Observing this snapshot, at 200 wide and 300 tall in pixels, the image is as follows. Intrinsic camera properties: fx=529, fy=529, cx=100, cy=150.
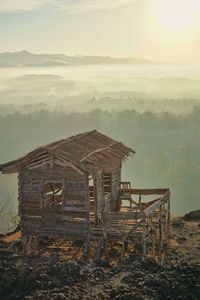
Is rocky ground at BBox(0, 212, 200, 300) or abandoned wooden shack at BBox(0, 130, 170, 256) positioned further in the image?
abandoned wooden shack at BBox(0, 130, 170, 256)

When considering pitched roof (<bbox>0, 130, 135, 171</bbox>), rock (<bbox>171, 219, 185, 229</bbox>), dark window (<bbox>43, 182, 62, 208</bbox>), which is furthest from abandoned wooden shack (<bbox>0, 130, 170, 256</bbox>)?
rock (<bbox>171, 219, 185, 229</bbox>)

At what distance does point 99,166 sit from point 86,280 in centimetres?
696

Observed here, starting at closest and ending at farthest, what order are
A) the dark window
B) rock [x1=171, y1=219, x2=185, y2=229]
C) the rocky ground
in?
the rocky ground < the dark window < rock [x1=171, y1=219, x2=185, y2=229]

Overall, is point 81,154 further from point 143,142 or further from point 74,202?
point 143,142

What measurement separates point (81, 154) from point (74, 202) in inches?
99.4

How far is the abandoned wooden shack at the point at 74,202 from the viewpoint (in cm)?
2678

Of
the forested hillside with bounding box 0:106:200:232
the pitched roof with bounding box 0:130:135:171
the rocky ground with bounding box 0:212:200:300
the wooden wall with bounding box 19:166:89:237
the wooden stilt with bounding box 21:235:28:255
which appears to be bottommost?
the rocky ground with bounding box 0:212:200:300

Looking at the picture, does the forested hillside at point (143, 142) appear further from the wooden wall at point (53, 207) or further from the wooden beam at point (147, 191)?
the wooden wall at point (53, 207)

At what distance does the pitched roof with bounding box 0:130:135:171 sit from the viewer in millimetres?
26844

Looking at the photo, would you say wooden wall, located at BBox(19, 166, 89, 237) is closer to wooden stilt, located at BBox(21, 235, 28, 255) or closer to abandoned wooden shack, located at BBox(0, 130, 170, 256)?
abandoned wooden shack, located at BBox(0, 130, 170, 256)

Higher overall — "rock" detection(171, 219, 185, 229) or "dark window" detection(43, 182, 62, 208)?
"dark window" detection(43, 182, 62, 208)

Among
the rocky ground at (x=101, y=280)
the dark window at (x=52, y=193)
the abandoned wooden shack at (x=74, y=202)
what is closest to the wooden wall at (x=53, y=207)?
the abandoned wooden shack at (x=74, y=202)

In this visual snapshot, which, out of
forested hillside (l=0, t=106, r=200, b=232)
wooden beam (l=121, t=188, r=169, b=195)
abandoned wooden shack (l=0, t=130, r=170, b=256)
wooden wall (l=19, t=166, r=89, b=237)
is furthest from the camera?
forested hillside (l=0, t=106, r=200, b=232)

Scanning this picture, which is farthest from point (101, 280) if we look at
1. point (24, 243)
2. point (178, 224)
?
point (178, 224)
